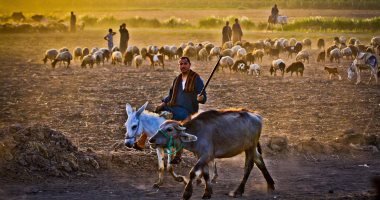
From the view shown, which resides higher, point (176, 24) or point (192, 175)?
point (192, 175)

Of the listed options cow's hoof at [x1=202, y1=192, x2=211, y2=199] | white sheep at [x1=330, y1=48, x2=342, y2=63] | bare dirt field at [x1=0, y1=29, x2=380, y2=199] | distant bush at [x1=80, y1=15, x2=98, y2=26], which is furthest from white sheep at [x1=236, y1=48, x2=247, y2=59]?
distant bush at [x1=80, y1=15, x2=98, y2=26]

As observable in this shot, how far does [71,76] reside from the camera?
2608cm

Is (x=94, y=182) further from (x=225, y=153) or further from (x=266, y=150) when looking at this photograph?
(x=266, y=150)

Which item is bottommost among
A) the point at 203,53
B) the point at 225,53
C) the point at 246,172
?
the point at 203,53

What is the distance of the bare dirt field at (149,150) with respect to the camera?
10.6 m

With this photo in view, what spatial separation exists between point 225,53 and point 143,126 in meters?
20.7

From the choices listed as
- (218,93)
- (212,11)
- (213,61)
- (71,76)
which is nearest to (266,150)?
(218,93)

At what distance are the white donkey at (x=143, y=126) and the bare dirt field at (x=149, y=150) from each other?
256 mm

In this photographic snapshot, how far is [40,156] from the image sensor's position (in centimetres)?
1115

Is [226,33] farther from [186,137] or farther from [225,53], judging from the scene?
[186,137]

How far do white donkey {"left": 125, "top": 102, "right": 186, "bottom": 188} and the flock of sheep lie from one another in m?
15.9

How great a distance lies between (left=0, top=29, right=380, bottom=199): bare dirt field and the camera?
10633mm

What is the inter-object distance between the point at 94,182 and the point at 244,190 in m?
2.04

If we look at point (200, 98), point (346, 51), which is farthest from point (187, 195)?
point (346, 51)
